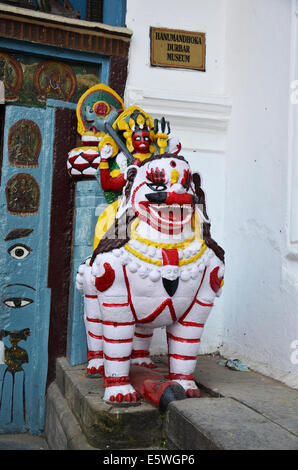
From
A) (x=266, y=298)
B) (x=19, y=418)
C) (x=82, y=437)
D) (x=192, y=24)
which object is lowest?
(x=19, y=418)

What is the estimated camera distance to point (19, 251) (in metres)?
2.69

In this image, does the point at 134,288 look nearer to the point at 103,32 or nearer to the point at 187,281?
the point at 187,281

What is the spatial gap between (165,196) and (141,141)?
42 cm

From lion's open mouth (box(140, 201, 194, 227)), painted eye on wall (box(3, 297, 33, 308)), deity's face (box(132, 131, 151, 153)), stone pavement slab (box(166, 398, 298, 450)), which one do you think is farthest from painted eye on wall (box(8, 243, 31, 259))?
stone pavement slab (box(166, 398, 298, 450))

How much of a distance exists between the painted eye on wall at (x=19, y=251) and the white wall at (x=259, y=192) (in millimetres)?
1232

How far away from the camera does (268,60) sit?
2588mm

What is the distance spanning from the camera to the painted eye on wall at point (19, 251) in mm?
2678

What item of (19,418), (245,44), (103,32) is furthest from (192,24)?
(19,418)

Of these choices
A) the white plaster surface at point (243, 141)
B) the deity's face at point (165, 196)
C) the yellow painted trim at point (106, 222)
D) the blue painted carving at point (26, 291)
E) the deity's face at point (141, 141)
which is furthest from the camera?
the blue painted carving at point (26, 291)

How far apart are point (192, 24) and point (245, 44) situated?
436mm

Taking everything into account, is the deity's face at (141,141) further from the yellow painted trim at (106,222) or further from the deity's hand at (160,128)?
the yellow painted trim at (106,222)

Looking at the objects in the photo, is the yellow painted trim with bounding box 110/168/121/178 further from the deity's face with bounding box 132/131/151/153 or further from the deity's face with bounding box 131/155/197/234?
the deity's face with bounding box 131/155/197/234

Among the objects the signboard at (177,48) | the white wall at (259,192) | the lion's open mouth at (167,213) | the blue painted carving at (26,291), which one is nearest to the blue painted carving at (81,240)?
the blue painted carving at (26,291)

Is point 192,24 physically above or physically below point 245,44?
above
